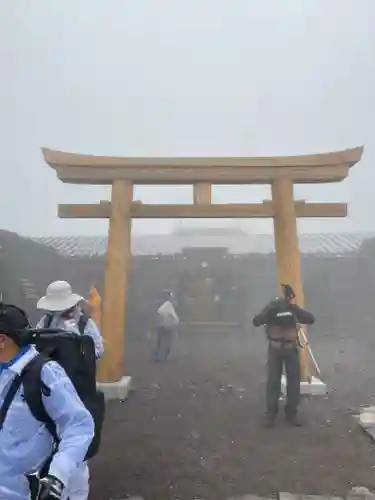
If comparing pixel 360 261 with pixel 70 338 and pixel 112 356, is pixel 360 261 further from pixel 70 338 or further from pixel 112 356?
pixel 70 338

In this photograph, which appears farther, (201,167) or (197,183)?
(197,183)

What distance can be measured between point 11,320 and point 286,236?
5385 millimetres

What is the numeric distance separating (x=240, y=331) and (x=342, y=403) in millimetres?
9144

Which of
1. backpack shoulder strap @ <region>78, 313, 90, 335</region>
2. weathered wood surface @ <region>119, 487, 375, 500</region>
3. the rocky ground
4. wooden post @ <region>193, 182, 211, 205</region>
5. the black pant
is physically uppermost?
wooden post @ <region>193, 182, 211, 205</region>

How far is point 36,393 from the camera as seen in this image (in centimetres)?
185

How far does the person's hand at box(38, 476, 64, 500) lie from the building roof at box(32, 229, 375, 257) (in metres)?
14.9

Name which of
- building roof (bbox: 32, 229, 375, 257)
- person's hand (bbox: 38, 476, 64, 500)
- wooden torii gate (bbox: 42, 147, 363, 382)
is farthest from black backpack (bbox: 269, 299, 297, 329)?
building roof (bbox: 32, 229, 375, 257)

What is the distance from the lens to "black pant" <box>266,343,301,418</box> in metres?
5.34

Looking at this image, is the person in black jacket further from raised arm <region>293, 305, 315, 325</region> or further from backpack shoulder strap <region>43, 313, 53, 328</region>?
backpack shoulder strap <region>43, 313, 53, 328</region>

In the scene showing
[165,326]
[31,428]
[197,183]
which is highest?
[197,183]

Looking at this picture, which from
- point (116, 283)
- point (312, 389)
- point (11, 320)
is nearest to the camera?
point (11, 320)

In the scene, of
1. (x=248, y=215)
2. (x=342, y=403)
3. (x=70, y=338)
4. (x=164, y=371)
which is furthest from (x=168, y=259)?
(x=70, y=338)

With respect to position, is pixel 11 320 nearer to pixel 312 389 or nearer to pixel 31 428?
pixel 31 428

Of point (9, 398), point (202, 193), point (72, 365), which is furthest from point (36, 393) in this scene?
point (202, 193)
